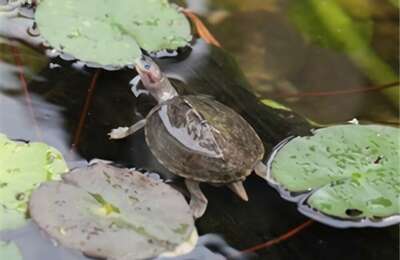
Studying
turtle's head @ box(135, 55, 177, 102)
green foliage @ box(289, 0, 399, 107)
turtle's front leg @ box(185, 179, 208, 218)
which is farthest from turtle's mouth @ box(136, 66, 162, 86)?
green foliage @ box(289, 0, 399, 107)

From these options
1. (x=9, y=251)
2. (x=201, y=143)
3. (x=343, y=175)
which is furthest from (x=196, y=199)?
(x=9, y=251)

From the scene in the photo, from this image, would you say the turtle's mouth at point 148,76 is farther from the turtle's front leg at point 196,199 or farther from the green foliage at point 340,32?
the green foliage at point 340,32

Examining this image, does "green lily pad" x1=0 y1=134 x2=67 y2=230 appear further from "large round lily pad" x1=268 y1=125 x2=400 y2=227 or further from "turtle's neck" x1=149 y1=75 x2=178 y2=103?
"large round lily pad" x1=268 y1=125 x2=400 y2=227

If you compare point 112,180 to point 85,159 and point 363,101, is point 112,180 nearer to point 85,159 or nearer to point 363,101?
point 85,159

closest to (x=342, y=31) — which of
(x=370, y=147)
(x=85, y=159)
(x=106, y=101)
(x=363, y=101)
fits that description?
(x=363, y=101)

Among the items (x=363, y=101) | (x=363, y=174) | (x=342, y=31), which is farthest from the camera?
(x=342, y=31)

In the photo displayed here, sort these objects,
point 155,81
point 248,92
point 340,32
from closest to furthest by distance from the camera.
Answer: point 155,81 → point 248,92 → point 340,32

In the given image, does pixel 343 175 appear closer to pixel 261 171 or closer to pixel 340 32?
pixel 261 171

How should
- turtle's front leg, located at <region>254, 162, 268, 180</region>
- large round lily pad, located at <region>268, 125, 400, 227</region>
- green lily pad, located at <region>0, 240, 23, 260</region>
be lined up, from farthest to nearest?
turtle's front leg, located at <region>254, 162, 268, 180</region>, large round lily pad, located at <region>268, 125, 400, 227</region>, green lily pad, located at <region>0, 240, 23, 260</region>
